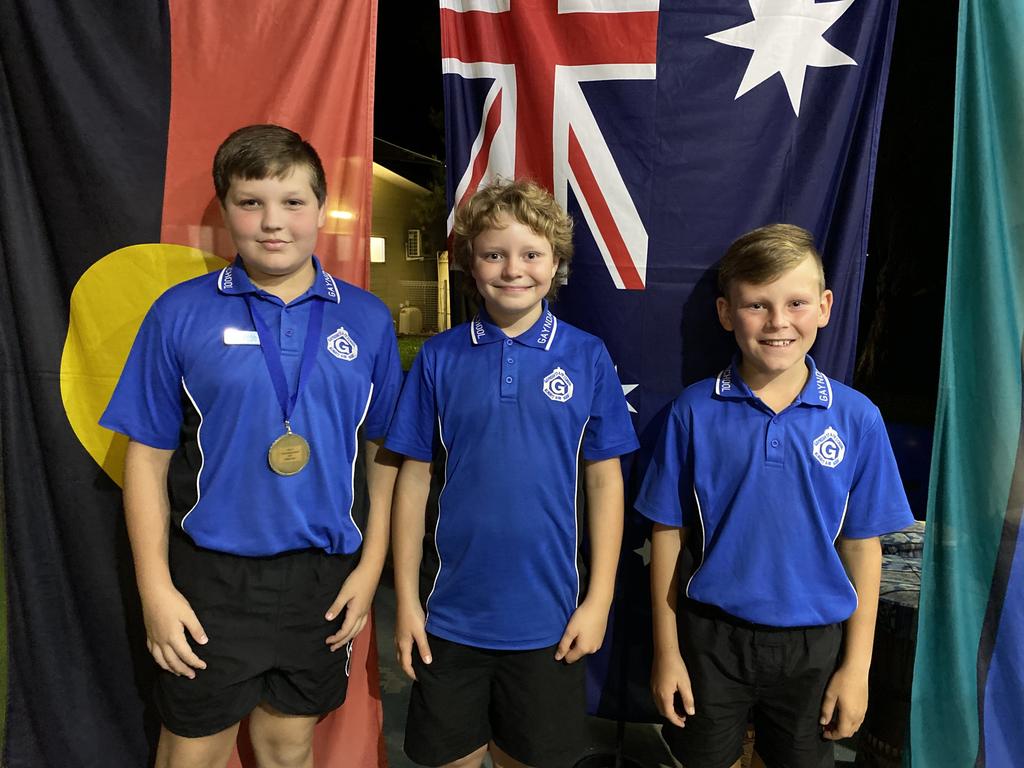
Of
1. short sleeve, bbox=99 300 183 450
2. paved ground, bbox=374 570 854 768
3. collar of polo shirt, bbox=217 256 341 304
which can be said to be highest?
collar of polo shirt, bbox=217 256 341 304

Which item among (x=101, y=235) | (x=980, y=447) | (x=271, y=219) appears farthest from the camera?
→ (x=101, y=235)

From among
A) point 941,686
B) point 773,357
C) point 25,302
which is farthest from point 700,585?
point 25,302

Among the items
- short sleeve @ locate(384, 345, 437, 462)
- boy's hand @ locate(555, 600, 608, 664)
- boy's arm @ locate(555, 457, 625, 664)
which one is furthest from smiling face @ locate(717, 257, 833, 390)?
short sleeve @ locate(384, 345, 437, 462)

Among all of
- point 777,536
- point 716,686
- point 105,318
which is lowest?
point 716,686

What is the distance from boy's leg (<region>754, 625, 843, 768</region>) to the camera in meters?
1.67

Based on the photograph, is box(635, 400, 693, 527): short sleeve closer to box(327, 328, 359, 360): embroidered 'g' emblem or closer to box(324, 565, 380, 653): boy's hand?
box(324, 565, 380, 653): boy's hand

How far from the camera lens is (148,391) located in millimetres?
1630

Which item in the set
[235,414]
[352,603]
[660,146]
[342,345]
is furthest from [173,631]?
[660,146]

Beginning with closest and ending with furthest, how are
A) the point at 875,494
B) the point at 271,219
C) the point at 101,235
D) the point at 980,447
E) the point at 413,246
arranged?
the point at 271,219, the point at 875,494, the point at 980,447, the point at 101,235, the point at 413,246

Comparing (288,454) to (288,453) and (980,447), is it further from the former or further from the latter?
(980,447)

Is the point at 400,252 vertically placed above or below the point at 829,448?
above

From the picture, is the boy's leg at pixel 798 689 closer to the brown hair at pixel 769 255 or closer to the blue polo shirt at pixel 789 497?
the blue polo shirt at pixel 789 497

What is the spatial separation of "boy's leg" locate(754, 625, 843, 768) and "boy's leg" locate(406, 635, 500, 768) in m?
0.69

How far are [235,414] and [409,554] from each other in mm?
559
